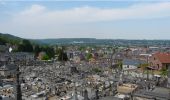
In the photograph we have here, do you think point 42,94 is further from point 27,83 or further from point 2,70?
point 2,70

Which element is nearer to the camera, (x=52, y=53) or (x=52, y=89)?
(x=52, y=89)

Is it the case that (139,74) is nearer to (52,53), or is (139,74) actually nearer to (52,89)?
(52,89)

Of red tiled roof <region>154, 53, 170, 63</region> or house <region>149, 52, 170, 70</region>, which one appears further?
red tiled roof <region>154, 53, 170, 63</region>

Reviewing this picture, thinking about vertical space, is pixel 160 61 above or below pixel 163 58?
below

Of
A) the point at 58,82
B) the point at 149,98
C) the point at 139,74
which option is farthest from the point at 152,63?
the point at 149,98

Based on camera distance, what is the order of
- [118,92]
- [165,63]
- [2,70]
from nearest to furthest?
[118,92] < [2,70] < [165,63]

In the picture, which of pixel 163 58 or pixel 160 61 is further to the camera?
pixel 163 58

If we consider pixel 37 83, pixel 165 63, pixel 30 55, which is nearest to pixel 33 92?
pixel 37 83

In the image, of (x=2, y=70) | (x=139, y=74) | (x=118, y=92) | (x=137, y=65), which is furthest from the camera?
(x=137, y=65)

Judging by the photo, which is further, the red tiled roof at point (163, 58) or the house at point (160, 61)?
the red tiled roof at point (163, 58)
